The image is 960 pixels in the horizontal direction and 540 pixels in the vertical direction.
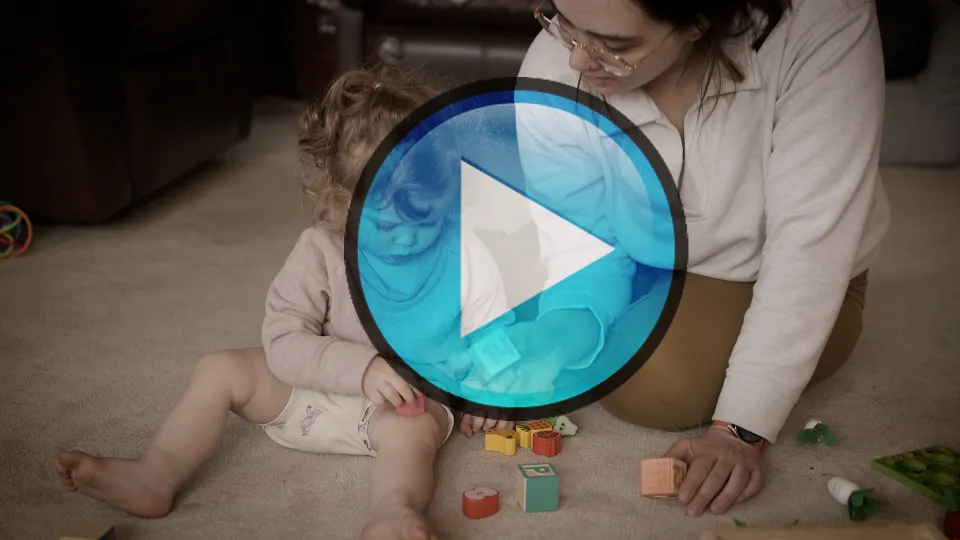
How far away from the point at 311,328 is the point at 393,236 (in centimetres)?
13

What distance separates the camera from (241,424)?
940 mm

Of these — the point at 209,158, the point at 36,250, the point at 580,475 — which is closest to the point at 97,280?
the point at 36,250

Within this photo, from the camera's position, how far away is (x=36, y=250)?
1447 mm

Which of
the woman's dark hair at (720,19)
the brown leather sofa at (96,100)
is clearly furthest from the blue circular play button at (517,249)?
the brown leather sofa at (96,100)

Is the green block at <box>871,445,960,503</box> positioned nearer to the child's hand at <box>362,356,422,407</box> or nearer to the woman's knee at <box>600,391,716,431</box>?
the woman's knee at <box>600,391,716,431</box>

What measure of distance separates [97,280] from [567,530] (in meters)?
0.88

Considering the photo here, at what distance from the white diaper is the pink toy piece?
0.12ft

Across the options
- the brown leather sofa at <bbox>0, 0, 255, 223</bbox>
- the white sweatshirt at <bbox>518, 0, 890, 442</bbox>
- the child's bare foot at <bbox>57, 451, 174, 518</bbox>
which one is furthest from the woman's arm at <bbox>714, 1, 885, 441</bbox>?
the brown leather sofa at <bbox>0, 0, 255, 223</bbox>

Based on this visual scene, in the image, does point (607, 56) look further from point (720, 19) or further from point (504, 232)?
point (504, 232)

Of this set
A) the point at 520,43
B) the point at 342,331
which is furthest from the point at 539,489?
the point at 520,43

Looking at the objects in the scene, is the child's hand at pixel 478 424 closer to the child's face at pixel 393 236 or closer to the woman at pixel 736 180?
the woman at pixel 736 180

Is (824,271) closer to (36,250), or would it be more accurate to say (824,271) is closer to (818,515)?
(818,515)

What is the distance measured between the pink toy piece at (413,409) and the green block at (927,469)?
0.42 meters

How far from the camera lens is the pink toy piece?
83 cm
